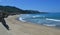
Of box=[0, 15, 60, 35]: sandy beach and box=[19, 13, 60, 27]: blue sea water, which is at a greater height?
box=[0, 15, 60, 35]: sandy beach

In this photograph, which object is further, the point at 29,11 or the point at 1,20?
the point at 29,11

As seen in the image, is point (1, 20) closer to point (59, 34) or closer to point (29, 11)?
point (59, 34)

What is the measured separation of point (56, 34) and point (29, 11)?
156 m

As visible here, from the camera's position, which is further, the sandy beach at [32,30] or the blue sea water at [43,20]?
the blue sea water at [43,20]

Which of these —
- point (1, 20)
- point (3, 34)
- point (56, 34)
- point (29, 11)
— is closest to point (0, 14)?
point (1, 20)

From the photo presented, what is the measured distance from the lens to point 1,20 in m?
8.24

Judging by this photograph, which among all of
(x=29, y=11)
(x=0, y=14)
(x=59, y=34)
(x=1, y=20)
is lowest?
(x=29, y=11)

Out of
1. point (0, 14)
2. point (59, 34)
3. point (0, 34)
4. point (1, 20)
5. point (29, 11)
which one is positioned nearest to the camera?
point (0, 34)

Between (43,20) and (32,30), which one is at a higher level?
(32,30)

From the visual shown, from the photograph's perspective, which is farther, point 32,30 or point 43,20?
point 43,20

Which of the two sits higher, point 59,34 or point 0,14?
point 0,14

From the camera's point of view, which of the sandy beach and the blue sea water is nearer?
the sandy beach

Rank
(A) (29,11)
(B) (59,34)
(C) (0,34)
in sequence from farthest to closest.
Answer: (A) (29,11), (B) (59,34), (C) (0,34)

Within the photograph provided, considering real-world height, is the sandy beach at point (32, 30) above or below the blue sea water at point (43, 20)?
above
